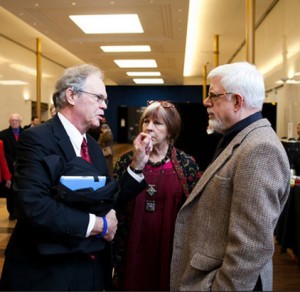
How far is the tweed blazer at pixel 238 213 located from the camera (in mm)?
1221

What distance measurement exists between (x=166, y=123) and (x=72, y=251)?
1077 mm

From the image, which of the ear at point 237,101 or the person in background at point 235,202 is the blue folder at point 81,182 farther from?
the ear at point 237,101

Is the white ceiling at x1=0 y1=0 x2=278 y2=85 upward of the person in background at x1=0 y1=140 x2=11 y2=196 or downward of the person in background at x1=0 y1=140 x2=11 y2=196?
upward

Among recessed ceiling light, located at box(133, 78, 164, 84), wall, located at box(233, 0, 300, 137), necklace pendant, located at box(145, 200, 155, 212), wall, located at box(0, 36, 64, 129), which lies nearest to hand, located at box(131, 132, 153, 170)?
necklace pendant, located at box(145, 200, 155, 212)

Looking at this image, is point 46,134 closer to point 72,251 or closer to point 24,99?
point 72,251

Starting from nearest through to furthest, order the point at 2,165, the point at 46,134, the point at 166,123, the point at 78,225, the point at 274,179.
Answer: the point at 274,179
the point at 78,225
the point at 46,134
the point at 166,123
the point at 2,165

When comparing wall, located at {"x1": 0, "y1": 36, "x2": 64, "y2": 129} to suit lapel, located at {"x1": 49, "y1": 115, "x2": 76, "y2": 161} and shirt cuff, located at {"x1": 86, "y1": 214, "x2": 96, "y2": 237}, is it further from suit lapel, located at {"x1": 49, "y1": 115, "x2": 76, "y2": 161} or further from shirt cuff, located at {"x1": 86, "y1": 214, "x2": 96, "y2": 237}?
shirt cuff, located at {"x1": 86, "y1": 214, "x2": 96, "y2": 237}

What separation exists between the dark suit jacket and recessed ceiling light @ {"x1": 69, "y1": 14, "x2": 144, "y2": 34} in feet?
28.0

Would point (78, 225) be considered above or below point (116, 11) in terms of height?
below

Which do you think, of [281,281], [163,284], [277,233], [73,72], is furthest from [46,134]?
[277,233]

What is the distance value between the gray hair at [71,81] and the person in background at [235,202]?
1.85 ft

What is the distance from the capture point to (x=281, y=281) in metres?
3.93

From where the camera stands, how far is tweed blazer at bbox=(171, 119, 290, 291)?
1.22m

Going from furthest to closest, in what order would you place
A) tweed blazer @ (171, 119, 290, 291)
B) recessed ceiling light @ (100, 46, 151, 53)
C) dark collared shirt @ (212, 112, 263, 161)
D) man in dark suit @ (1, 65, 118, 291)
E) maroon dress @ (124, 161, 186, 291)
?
1. recessed ceiling light @ (100, 46, 151, 53)
2. maroon dress @ (124, 161, 186, 291)
3. dark collared shirt @ (212, 112, 263, 161)
4. man in dark suit @ (1, 65, 118, 291)
5. tweed blazer @ (171, 119, 290, 291)
